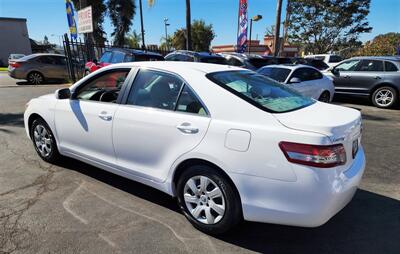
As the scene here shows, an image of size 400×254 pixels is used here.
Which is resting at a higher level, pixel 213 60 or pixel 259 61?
pixel 213 60

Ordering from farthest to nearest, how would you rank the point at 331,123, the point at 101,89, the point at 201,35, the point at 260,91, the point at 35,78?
1. the point at 201,35
2. the point at 35,78
3. the point at 101,89
4. the point at 260,91
5. the point at 331,123

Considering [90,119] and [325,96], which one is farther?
[325,96]

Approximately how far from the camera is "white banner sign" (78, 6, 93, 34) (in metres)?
12.1

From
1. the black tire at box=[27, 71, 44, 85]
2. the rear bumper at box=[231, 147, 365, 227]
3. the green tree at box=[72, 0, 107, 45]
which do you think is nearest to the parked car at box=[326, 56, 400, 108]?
the rear bumper at box=[231, 147, 365, 227]

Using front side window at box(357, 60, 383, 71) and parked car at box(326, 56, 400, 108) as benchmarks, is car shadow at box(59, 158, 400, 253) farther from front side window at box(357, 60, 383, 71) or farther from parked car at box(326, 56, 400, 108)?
front side window at box(357, 60, 383, 71)

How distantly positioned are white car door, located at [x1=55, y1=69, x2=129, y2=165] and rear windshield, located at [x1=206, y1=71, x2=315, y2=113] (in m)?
1.21

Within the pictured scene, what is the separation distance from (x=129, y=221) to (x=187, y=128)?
1.16 metres

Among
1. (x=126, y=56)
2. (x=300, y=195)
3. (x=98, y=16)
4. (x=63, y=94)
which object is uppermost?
(x=98, y=16)

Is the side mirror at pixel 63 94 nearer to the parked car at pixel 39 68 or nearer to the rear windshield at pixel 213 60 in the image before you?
the rear windshield at pixel 213 60

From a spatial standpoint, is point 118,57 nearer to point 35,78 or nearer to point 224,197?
point 35,78

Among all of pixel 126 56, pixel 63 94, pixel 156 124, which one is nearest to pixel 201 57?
pixel 126 56

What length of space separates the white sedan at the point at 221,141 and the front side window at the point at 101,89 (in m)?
0.02

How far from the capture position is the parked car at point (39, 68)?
47.7 feet

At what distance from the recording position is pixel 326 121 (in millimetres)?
2596
